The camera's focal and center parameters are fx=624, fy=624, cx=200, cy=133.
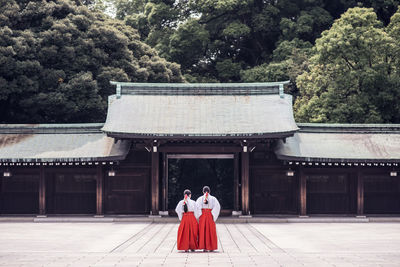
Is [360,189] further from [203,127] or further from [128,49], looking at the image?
[128,49]

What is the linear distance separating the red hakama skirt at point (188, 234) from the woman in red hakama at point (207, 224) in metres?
0.16

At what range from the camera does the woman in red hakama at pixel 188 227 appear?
665 inches

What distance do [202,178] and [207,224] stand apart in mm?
13784

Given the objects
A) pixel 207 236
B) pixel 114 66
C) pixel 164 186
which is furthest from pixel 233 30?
pixel 207 236

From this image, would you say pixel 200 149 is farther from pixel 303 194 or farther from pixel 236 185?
pixel 303 194

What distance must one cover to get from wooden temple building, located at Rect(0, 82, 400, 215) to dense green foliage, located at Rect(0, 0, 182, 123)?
832cm

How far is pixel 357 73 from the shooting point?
37156 millimetres

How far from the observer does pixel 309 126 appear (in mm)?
30391

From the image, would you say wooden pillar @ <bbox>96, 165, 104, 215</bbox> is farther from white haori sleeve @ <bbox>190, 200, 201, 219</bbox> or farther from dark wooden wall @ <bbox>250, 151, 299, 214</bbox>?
white haori sleeve @ <bbox>190, 200, 201, 219</bbox>

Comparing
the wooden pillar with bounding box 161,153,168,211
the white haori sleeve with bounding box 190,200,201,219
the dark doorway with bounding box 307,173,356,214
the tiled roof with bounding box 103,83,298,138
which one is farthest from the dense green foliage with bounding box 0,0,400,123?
the white haori sleeve with bounding box 190,200,201,219

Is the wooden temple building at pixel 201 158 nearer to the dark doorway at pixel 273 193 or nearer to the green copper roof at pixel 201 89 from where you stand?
the dark doorway at pixel 273 193

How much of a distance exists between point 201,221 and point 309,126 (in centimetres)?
1457

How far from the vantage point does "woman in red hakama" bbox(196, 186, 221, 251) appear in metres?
16.9

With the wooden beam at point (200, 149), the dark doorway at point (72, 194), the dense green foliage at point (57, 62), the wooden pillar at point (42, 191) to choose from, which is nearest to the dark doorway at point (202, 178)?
the wooden beam at point (200, 149)
